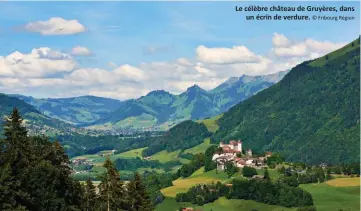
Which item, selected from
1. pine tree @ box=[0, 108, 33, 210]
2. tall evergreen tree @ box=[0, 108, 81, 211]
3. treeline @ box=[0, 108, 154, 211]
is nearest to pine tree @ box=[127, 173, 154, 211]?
treeline @ box=[0, 108, 154, 211]

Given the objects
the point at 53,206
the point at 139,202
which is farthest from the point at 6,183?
the point at 139,202

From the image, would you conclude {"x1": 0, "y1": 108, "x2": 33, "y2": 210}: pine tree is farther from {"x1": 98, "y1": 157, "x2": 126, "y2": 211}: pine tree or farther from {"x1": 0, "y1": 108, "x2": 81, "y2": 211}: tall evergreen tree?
{"x1": 98, "y1": 157, "x2": 126, "y2": 211}: pine tree

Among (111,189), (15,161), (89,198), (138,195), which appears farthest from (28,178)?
(138,195)

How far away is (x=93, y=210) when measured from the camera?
78.6m

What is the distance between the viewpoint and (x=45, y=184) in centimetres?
7162

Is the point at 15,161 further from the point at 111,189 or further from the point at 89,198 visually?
the point at 89,198

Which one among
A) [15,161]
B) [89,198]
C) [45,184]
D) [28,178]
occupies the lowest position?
[89,198]

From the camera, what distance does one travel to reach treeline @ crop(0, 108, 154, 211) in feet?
214

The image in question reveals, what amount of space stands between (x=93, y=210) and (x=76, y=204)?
8.77 ft

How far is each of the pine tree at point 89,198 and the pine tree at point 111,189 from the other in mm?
5045

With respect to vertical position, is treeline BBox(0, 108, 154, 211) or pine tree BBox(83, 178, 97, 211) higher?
treeline BBox(0, 108, 154, 211)

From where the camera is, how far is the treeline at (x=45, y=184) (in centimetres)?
6531

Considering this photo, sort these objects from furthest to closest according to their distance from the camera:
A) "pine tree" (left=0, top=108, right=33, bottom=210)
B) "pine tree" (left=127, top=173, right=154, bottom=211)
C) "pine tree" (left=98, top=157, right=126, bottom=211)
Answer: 1. "pine tree" (left=127, top=173, right=154, bottom=211)
2. "pine tree" (left=98, top=157, right=126, bottom=211)
3. "pine tree" (left=0, top=108, right=33, bottom=210)

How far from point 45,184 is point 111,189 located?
8.97m
